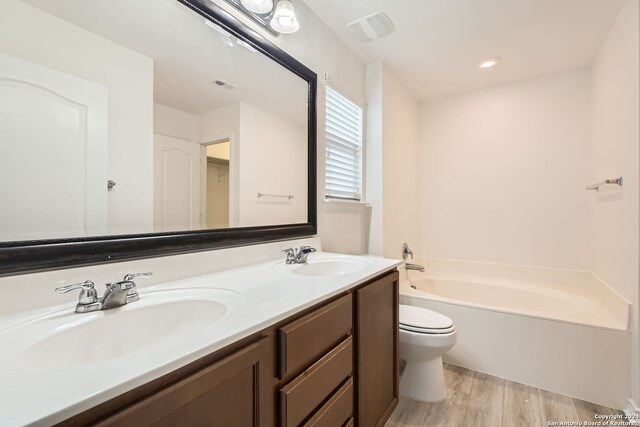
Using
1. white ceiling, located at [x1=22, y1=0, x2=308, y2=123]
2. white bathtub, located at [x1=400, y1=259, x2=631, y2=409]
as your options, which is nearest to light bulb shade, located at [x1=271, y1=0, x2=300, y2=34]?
white ceiling, located at [x1=22, y1=0, x2=308, y2=123]

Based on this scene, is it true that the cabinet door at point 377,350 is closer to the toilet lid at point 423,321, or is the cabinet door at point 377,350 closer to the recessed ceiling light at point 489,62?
the toilet lid at point 423,321

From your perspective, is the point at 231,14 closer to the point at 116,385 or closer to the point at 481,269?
the point at 116,385

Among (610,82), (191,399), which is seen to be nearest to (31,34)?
(191,399)

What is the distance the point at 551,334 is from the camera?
70.9 inches

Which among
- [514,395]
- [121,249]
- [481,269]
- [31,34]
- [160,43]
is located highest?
[160,43]

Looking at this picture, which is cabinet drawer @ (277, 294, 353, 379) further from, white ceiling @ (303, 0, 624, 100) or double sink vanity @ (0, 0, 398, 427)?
white ceiling @ (303, 0, 624, 100)

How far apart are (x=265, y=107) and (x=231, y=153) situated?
1.19 feet

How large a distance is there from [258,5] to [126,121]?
842 millimetres

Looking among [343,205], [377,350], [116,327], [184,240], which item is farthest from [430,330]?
[116,327]

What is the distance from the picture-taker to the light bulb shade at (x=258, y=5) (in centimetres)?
131

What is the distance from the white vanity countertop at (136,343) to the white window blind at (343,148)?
0.99m

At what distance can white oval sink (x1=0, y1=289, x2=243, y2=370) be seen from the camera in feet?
1.98

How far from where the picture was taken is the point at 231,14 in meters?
1.26

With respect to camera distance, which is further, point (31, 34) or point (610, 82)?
point (610, 82)
